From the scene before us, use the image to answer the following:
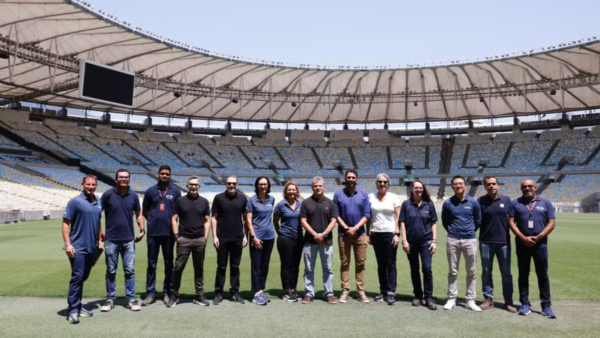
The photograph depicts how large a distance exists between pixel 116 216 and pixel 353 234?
334 centimetres

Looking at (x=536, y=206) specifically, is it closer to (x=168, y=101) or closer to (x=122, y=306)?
(x=122, y=306)

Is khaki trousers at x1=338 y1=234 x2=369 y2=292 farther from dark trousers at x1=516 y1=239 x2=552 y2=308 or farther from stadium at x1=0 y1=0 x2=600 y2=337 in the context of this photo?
stadium at x1=0 y1=0 x2=600 y2=337

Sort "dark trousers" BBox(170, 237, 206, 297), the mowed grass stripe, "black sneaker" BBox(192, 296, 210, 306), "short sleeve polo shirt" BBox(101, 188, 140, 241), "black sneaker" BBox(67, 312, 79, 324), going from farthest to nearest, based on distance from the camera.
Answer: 1. the mowed grass stripe
2. "dark trousers" BBox(170, 237, 206, 297)
3. "black sneaker" BBox(192, 296, 210, 306)
4. "short sleeve polo shirt" BBox(101, 188, 140, 241)
5. "black sneaker" BBox(67, 312, 79, 324)

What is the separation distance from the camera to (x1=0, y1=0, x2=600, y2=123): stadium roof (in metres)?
25.7

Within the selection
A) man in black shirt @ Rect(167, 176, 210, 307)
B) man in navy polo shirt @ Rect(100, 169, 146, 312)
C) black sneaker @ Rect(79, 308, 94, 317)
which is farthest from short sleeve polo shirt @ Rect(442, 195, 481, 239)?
black sneaker @ Rect(79, 308, 94, 317)

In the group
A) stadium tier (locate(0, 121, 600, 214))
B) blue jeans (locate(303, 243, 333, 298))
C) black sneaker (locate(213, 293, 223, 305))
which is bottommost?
black sneaker (locate(213, 293, 223, 305))

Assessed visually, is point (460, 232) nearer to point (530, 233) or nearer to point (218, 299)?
point (530, 233)

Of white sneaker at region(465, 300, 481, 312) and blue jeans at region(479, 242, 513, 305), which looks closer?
white sneaker at region(465, 300, 481, 312)

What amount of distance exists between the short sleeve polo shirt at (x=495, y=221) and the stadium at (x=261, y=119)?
6.15 metres

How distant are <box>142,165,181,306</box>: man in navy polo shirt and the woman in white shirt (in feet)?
9.88

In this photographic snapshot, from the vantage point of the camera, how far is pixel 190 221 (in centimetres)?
576

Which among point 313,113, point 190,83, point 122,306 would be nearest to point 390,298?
point 122,306

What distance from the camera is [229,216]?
589cm

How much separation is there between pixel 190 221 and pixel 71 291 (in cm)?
167
